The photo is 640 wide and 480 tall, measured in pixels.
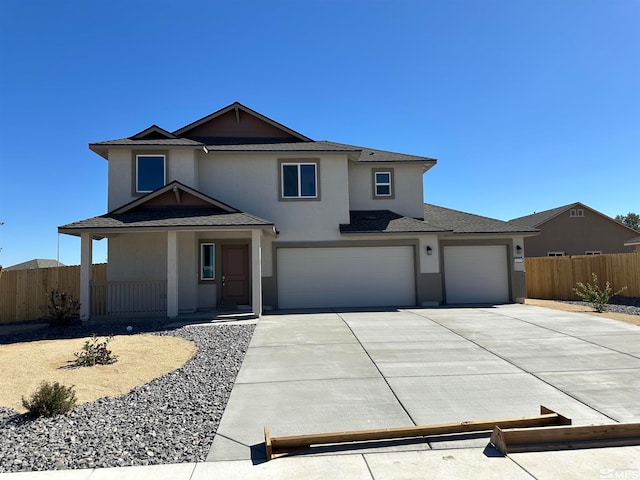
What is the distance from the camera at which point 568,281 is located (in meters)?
19.4

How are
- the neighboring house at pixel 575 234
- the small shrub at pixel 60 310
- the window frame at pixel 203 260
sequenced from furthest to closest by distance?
the neighboring house at pixel 575 234
the window frame at pixel 203 260
the small shrub at pixel 60 310

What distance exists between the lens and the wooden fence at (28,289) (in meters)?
15.0

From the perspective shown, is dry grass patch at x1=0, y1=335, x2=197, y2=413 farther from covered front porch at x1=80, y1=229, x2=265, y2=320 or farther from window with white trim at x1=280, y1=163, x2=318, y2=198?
window with white trim at x1=280, y1=163, x2=318, y2=198

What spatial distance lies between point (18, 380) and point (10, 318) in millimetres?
10176

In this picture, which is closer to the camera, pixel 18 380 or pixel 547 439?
pixel 547 439

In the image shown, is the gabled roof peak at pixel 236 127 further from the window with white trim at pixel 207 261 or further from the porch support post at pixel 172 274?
the porch support post at pixel 172 274

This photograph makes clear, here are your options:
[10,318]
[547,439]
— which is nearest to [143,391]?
[547,439]

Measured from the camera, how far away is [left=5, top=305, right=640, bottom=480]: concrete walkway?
13.0 ft

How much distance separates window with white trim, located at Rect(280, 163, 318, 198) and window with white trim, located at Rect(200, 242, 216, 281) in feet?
11.5

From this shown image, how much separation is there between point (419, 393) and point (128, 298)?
10980 millimetres

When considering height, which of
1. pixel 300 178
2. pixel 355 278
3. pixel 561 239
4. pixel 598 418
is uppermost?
pixel 300 178

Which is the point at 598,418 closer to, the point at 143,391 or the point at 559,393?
the point at 559,393

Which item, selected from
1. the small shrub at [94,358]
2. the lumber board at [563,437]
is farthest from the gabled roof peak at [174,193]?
the lumber board at [563,437]

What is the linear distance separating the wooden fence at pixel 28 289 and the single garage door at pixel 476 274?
47.3 ft
